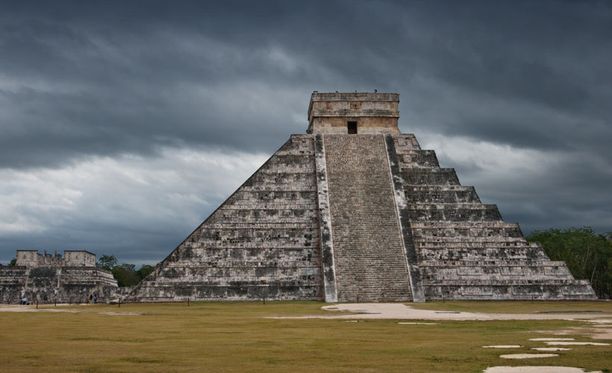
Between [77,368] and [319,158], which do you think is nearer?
[77,368]

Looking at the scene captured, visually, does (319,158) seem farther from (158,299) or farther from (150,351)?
(150,351)

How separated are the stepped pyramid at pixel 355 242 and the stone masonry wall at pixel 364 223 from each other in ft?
0.15

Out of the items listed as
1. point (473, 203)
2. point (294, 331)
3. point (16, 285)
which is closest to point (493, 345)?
point (294, 331)

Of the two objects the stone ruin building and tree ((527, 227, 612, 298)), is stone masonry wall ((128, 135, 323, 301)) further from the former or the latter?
tree ((527, 227, 612, 298))

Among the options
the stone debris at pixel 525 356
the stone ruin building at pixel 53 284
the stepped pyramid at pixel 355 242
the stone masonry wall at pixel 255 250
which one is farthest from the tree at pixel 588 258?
the stone debris at pixel 525 356

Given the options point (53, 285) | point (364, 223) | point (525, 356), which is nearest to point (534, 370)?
point (525, 356)

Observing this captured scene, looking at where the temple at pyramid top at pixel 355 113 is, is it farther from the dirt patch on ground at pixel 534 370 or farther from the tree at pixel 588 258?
the dirt patch on ground at pixel 534 370

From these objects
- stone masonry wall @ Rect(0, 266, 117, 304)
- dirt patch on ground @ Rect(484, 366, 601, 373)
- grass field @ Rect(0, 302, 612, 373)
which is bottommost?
dirt patch on ground @ Rect(484, 366, 601, 373)

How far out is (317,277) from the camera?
28203 mm

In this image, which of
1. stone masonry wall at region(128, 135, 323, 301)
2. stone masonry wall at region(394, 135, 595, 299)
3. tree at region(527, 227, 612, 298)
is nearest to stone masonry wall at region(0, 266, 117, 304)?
stone masonry wall at region(128, 135, 323, 301)

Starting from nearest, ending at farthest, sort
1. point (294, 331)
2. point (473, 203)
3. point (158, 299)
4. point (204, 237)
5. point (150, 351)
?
point (150, 351)
point (294, 331)
point (158, 299)
point (204, 237)
point (473, 203)

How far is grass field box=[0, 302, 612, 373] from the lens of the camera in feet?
26.5

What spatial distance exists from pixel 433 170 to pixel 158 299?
560 inches

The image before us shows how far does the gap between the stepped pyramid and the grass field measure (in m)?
12.2
